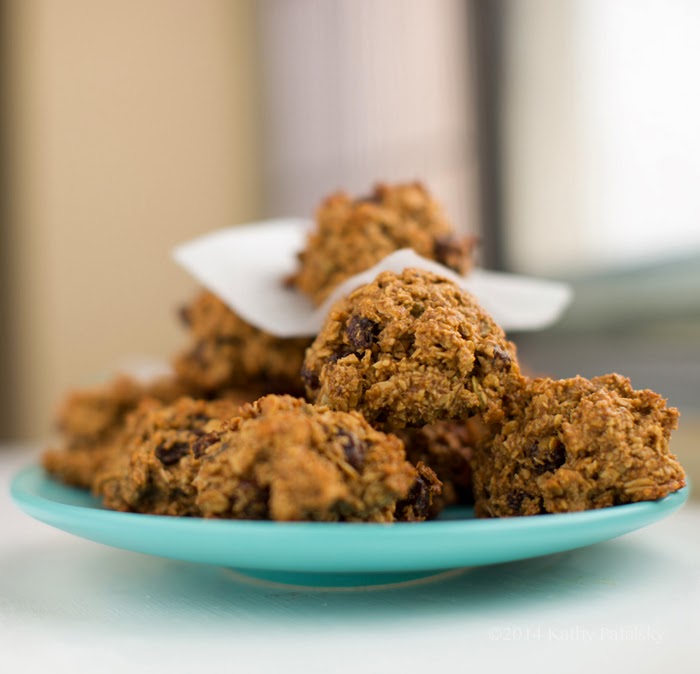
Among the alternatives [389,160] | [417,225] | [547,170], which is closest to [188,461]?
[417,225]

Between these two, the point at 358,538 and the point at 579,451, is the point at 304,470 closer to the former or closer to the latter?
the point at 358,538

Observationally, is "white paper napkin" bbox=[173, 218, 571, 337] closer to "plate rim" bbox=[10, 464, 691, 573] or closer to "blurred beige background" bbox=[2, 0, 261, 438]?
"plate rim" bbox=[10, 464, 691, 573]

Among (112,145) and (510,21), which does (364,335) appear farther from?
(112,145)

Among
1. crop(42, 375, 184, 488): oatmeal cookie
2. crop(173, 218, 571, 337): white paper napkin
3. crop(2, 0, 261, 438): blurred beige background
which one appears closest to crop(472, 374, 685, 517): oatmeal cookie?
crop(173, 218, 571, 337): white paper napkin

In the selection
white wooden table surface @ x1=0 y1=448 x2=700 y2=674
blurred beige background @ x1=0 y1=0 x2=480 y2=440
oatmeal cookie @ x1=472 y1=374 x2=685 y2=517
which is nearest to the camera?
white wooden table surface @ x1=0 y1=448 x2=700 y2=674

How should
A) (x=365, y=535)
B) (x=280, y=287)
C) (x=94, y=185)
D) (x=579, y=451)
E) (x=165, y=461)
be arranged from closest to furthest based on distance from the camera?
1. (x=365, y=535)
2. (x=579, y=451)
3. (x=165, y=461)
4. (x=280, y=287)
5. (x=94, y=185)

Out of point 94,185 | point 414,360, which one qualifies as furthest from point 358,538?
point 94,185
